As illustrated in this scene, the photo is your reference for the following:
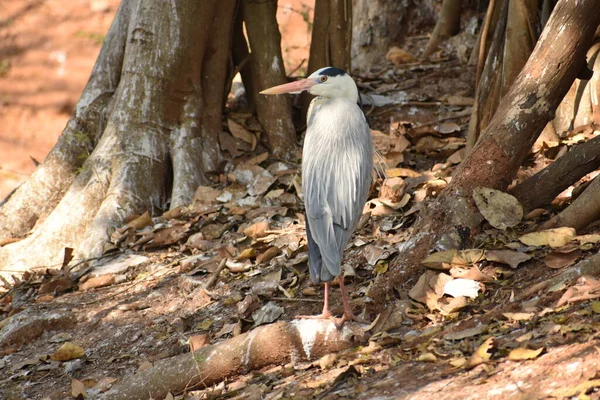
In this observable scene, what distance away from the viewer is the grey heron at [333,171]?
3588 mm

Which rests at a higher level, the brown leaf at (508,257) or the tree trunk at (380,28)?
the tree trunk at (380,28)

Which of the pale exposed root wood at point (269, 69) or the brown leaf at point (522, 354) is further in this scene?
the pale exposed root wood at point (269, 69)

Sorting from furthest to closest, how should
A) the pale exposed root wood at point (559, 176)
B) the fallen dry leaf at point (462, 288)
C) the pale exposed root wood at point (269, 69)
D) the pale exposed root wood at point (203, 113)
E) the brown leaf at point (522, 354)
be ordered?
the pale exposed root wood at point (269, 69), the pale exposed root wood at point (203, 113), the pale exposed root wood at point (559, 176), the fallen dry leaf at point (462, 288), the brown leaf at point (522, 354)

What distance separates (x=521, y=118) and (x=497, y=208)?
0.50m

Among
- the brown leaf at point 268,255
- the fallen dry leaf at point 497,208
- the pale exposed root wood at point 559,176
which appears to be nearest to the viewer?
the fallen dry leaf at point 497,208

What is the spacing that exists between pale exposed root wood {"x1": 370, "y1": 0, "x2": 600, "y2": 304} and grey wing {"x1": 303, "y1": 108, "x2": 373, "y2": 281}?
41 cm

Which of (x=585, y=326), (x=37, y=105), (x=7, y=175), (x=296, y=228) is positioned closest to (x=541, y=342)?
(x=585, y=326)

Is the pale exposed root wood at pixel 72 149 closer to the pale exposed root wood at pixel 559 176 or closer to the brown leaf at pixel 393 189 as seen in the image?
the brown leaf at pixel 393 189

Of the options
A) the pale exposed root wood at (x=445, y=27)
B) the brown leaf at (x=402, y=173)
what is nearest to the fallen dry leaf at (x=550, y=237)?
the brown leaf at (x=402, y=173)

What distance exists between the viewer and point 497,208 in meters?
3.93

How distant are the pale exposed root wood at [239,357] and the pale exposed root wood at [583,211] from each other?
4.09 ft

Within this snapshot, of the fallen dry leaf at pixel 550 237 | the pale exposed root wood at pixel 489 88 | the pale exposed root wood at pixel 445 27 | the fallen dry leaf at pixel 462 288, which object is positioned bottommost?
the fallen dry leaf at pixel 462 288

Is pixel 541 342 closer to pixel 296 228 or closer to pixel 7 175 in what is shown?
pixel 296 228

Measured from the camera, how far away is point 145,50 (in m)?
5.81
